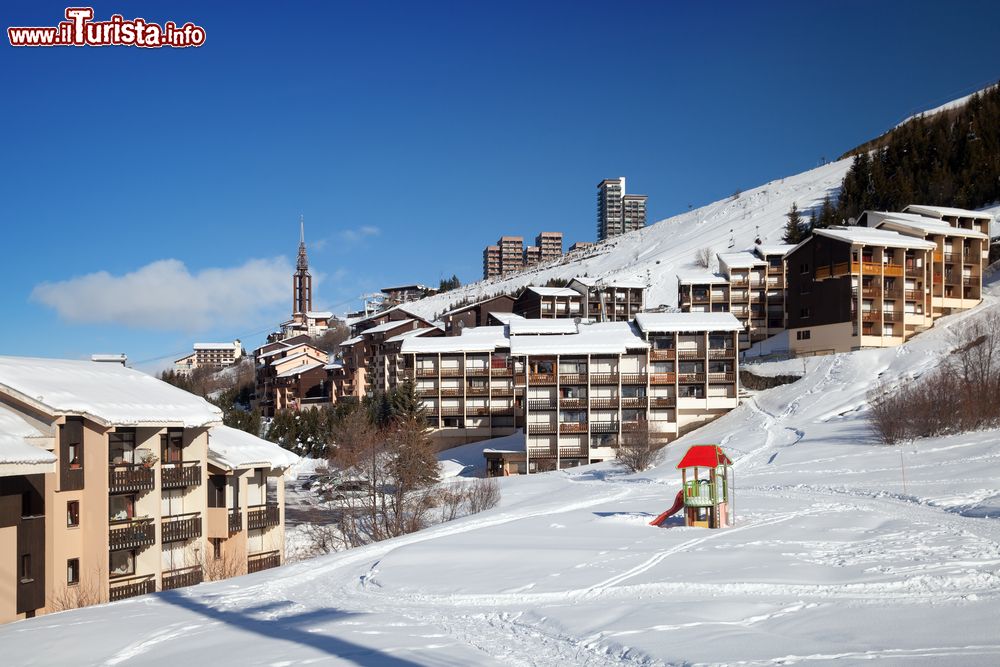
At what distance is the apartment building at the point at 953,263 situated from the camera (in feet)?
205

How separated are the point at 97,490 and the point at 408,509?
14.8m

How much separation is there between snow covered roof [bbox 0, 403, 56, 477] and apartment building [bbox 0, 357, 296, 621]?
33mm

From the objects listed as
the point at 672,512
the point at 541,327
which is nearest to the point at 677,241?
the point at 541,327

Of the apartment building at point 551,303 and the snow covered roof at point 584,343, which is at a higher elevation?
the apartment building at point 551,303

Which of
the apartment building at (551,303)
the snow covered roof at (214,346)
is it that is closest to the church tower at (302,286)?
the snow covered roof at (214,346)

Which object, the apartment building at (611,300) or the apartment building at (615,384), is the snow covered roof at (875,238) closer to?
the apartment building at (615,384)

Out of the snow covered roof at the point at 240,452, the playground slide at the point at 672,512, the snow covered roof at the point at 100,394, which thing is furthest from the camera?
the snow covered roof at the point at 240,452

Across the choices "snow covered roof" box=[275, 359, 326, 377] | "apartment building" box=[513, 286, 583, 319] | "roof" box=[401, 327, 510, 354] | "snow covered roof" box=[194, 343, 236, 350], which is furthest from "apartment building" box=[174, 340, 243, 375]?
"roof" box=[401, 327, 510, 354]

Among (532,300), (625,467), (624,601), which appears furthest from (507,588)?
(532,300)

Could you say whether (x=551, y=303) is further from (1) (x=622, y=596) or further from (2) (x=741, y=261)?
(1) (x=622, y=596)

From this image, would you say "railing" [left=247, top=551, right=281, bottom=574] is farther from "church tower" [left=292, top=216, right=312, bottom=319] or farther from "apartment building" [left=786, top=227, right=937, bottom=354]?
"church tower" [left=292, top=216, right=312, bottom=319]

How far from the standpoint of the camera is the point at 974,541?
752 inches

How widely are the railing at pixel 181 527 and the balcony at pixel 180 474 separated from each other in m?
1.11

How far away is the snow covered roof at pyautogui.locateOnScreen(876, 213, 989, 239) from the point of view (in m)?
63.0
